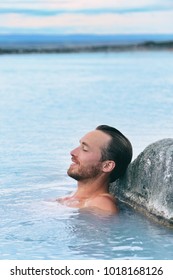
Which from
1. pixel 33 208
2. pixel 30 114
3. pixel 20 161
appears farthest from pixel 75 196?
pixel 30 114

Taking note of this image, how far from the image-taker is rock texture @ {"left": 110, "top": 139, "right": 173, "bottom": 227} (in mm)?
5680

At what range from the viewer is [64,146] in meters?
8.75

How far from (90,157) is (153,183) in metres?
0.46

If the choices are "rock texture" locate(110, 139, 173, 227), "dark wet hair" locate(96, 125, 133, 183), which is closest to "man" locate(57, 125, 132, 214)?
"dark wet hair" locate(96, 125, 133, 183)

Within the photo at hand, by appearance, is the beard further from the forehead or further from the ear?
the forehead

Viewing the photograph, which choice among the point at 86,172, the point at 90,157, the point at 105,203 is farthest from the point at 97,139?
the point at 105,203

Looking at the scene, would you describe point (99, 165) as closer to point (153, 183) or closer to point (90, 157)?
point (90, 157)

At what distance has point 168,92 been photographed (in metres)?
13.9

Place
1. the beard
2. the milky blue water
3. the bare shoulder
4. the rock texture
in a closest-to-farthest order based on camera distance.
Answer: the milky blue water
the rock texture
the bare shoulder
the beard

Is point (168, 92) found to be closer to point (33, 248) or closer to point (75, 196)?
point (75, 196)

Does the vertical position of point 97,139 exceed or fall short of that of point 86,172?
it exceeds it

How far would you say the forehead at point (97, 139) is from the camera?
600cm
